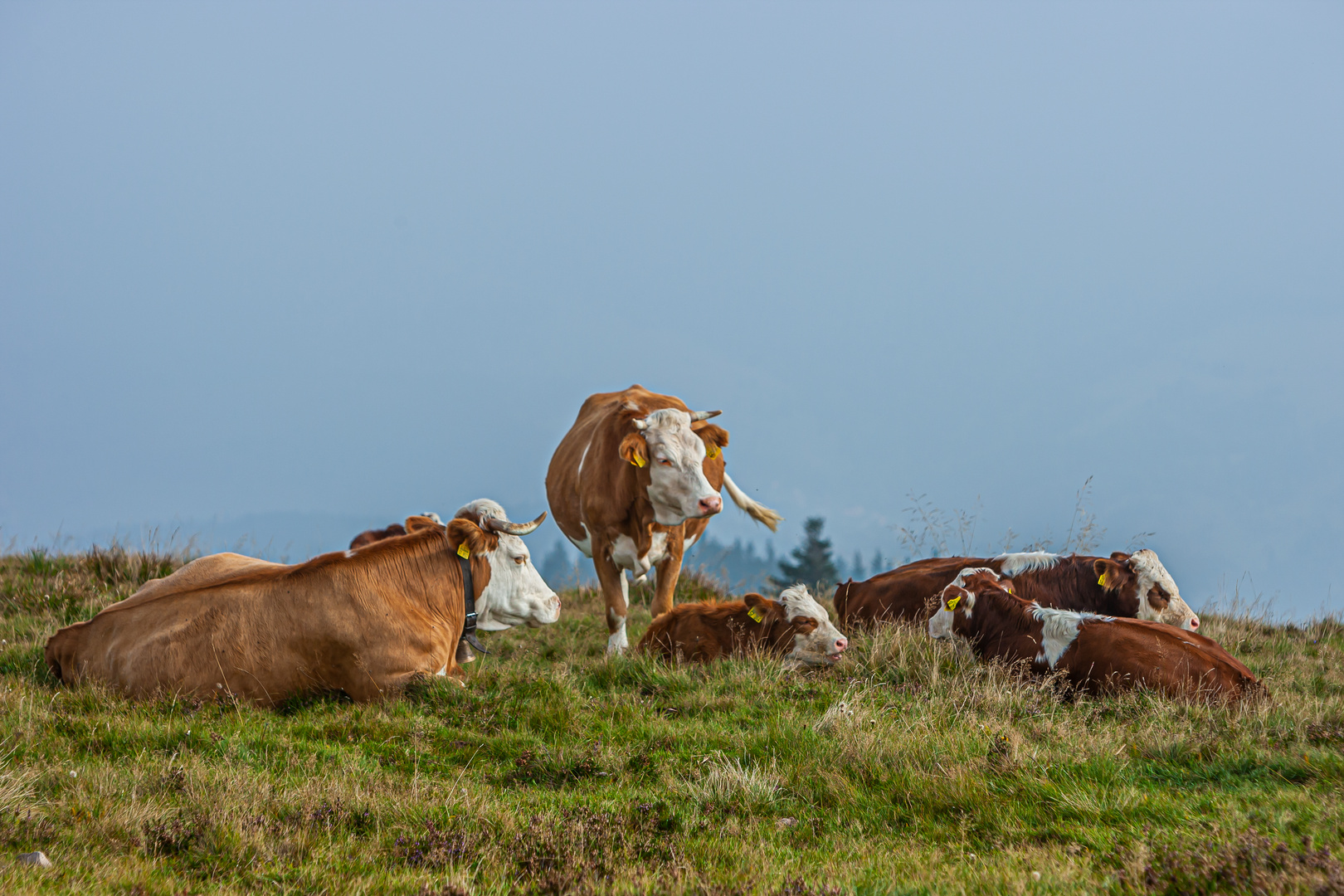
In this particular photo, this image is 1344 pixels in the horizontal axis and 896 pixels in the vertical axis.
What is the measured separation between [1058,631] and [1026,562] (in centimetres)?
241

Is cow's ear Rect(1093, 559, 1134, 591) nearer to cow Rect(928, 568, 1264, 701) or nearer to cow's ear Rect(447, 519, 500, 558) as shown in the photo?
cow Rect(928, 568, 1264, 701)

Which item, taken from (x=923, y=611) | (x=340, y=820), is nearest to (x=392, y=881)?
(x=340, y=820)

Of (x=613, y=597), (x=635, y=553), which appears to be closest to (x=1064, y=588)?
(x=635, y=553)

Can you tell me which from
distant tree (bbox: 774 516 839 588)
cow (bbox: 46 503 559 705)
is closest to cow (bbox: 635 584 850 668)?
cow (bbox: 46 503 559 705)

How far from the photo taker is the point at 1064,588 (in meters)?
9.75

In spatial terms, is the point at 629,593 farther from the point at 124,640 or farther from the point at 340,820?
the point at 340,820

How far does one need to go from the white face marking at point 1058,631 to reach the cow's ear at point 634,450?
144 inches

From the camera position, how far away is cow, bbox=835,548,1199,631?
30.8 ft

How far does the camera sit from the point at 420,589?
7328 mm

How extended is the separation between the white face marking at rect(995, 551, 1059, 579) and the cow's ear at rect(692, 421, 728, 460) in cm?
315

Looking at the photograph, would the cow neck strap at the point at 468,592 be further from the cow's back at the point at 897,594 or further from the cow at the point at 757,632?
the cow's back at the point at 897,594

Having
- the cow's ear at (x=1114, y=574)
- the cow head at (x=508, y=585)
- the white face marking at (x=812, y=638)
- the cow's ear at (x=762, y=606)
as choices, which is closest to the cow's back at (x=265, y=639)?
the cow head at (x=508, y=585)

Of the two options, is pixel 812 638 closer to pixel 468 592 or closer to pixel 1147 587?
pixel 468 592

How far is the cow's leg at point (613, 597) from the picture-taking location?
31.3ft
